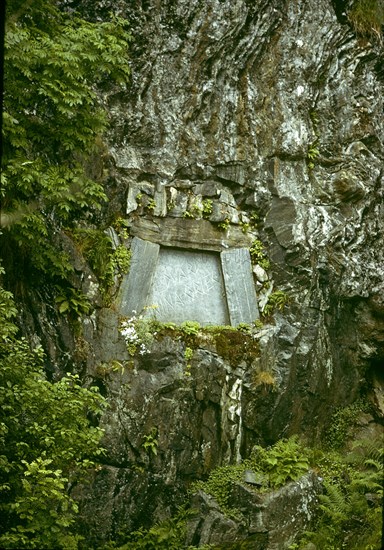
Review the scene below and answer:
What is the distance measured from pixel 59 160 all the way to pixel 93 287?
6.67 feet

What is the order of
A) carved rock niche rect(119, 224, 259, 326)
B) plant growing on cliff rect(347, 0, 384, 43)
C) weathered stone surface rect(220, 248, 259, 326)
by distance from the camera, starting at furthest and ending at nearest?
plant growing on cliff rect(347, 0, 384, 43) < weathered stone surface rect(220, 248, 259, 326) < carved rock niche rect(119, 224, 259, 326)

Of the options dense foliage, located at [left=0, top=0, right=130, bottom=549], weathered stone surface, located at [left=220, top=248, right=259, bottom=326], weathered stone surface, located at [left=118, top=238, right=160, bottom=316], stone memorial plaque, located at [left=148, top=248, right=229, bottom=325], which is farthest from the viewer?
weathered stone surface, located at [left=220, top=248, right=259, bottom=326]

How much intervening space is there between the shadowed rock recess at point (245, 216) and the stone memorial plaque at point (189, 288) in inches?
4.1

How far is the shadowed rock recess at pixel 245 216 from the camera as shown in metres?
10.4

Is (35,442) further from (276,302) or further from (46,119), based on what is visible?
(276,302)

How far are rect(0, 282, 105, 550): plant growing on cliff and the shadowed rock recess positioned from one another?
226 centimetres

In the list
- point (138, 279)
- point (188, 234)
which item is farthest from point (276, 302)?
point (138, 279)

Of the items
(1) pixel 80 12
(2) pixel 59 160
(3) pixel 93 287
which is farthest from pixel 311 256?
(1) pixel 80 12

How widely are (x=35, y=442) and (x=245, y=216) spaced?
602 cm

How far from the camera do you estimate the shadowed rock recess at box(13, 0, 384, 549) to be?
1040 centimetres

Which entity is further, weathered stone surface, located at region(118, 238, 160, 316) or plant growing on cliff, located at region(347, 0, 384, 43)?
plant growing on cliff, located at region(347, 0, 384, 43)

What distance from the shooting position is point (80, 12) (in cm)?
1165

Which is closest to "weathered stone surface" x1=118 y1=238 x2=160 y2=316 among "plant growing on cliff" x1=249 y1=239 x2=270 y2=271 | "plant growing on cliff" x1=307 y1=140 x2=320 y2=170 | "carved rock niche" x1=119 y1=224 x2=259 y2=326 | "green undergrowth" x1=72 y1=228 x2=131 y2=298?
"carved rock niche" x1=119 y1=224 x2=259 y2=326

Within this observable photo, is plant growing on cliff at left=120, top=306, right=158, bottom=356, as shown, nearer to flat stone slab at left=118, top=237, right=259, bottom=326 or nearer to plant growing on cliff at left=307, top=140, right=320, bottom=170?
flat stone slab at left=118, top=237, right=259, bottom=326
